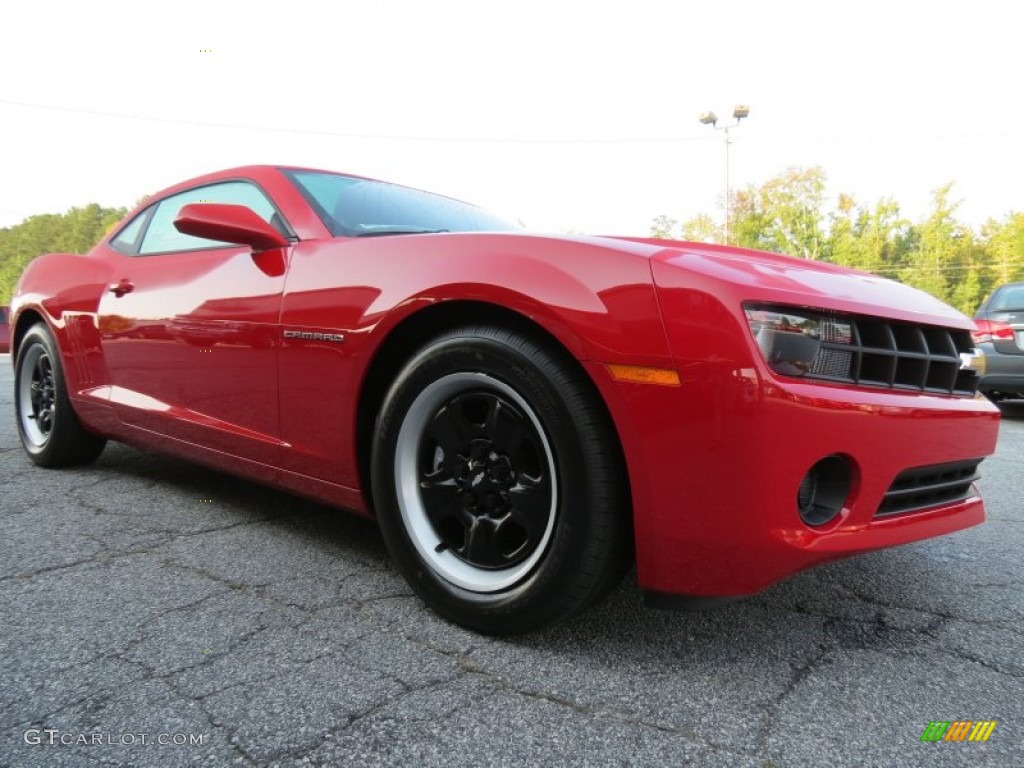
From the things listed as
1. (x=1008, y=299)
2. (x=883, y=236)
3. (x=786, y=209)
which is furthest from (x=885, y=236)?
(x=1008, y=299)

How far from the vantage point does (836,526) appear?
148cm

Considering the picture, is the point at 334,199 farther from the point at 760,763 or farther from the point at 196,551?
the point at 760,763

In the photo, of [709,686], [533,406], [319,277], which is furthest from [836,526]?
[319,277]

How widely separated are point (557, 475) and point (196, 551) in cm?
140

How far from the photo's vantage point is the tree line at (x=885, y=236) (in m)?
48.3

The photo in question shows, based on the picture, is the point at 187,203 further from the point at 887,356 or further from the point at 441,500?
the point at 887,356

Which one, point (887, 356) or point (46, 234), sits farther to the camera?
point (46, 234)

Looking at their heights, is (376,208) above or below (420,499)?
above

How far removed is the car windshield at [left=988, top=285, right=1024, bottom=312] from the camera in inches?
263

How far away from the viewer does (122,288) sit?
2.93m

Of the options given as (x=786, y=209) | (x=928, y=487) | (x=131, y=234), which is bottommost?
(x=928, y=487)

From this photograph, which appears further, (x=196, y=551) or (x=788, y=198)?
(x=788, y=198)

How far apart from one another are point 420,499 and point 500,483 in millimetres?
264

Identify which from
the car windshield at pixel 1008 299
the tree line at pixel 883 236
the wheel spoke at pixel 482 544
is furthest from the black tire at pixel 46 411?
the tree line at pixel 883 236
